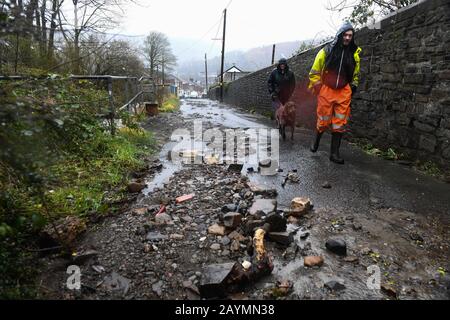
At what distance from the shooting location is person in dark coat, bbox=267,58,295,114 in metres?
6.81

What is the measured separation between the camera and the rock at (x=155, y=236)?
8.38 ft

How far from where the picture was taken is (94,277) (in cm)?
208

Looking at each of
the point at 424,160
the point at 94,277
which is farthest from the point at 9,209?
the point at 424,160

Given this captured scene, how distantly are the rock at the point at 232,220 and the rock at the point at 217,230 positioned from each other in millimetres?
57

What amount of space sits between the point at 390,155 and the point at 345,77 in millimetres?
1603

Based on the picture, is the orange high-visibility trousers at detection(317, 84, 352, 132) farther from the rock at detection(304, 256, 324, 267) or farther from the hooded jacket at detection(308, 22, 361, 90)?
the rock at detection(304, 256, 324, 267)

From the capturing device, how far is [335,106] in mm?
4789

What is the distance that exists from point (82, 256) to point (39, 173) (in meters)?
0.84

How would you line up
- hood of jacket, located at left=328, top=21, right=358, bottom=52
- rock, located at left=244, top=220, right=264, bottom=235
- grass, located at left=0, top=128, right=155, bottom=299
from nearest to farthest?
grass, located at left=0, top=128, right=155, bottom=299
rock, located at left=244, top=220, right=264, bottom=235
hood of jacket, located at left=328, top=21, right=358, bottom=52

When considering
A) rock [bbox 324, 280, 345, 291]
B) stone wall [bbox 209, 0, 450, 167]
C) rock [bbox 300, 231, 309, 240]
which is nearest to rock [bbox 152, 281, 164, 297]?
rock [bbox 324, 280, 345, 291]

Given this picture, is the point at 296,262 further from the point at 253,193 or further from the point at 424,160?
the point at 424,160

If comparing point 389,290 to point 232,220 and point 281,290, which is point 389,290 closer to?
point 281,290

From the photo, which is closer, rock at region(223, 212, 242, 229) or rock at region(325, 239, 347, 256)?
rock at region(325, 239, 347, 256)

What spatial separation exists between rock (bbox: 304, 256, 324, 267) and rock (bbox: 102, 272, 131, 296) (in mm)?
1257
